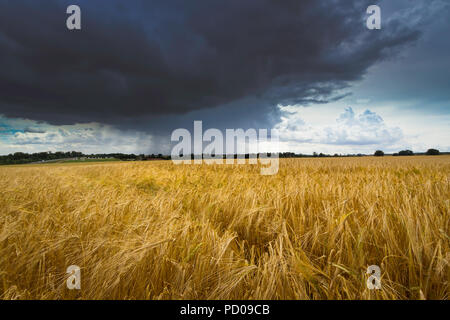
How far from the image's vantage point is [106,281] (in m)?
1.22

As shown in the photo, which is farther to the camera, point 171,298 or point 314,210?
point 314,210

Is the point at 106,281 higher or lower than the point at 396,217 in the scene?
lower

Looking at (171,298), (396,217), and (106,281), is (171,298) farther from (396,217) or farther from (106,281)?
(396,217)

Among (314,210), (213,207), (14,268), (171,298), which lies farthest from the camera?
(213,207)

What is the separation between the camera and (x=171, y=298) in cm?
115

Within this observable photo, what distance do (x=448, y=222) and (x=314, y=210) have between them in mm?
1197

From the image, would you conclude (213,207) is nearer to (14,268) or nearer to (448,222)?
(14,268)

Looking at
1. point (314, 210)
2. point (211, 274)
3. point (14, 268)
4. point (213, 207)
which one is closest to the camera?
point (211, 274)
